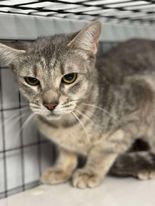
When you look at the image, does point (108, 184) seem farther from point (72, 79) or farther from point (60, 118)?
point (72, 79)

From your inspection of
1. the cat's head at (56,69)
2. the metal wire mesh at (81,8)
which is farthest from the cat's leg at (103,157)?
the metal wire mesh at (81,8)

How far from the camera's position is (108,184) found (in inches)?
49.2

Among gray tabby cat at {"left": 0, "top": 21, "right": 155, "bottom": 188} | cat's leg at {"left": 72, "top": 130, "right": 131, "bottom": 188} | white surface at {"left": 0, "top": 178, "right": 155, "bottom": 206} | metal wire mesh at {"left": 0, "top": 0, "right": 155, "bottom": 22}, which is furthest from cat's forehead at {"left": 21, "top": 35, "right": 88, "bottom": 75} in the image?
white surface at {"left": 0, "top": 178, "right": 155, "bottom": 206}

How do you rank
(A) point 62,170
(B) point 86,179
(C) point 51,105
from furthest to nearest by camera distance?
(A) point 62,170 < (B) point 86,179 < (C) point 51,105

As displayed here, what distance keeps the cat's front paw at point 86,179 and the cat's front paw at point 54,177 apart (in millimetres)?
64

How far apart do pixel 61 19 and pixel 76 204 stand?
2.09 feet

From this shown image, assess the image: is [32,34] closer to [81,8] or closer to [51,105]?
[81,8]

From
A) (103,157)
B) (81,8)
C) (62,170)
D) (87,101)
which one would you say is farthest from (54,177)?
(81,8)

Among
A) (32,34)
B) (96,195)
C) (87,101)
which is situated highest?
(32,34)

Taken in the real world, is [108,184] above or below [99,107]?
below

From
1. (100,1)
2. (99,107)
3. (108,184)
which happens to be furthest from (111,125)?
(100,1)

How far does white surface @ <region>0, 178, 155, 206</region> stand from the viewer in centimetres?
111

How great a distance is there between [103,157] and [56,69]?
1.14 feet

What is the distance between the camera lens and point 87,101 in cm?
123
